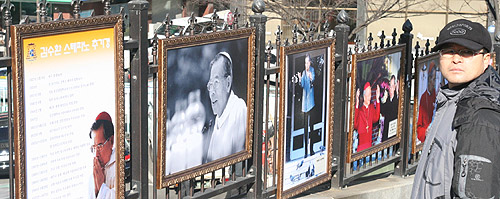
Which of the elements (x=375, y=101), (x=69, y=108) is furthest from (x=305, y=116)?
(x=69, y=108)

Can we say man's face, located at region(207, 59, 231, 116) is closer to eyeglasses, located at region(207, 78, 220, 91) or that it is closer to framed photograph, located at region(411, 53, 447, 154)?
eyeglasses, located at region(207, 78, 220, 91)

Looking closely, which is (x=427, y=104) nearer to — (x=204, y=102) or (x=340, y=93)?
(x=340, y=93)

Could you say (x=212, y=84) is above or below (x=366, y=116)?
above

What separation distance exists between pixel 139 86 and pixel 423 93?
13.4 feet

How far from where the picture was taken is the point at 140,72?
4.82m

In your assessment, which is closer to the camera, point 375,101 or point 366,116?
point 366,116

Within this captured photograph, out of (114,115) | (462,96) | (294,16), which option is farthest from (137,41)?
(294,16)

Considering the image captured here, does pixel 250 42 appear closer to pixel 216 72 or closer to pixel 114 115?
pixel 216 72

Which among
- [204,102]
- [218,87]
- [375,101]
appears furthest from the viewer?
[375,101]

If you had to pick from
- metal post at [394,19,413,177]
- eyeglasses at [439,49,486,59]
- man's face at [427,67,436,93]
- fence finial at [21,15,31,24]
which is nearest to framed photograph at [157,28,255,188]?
fence finial at [21,15,31,24]

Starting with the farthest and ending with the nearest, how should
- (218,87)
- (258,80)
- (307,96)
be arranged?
(307,96)
(258,80)
(218,87)

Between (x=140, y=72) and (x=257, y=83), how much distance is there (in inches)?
52.2

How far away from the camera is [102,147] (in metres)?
4.52

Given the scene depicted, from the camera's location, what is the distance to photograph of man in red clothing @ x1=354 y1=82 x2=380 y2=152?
696cm
